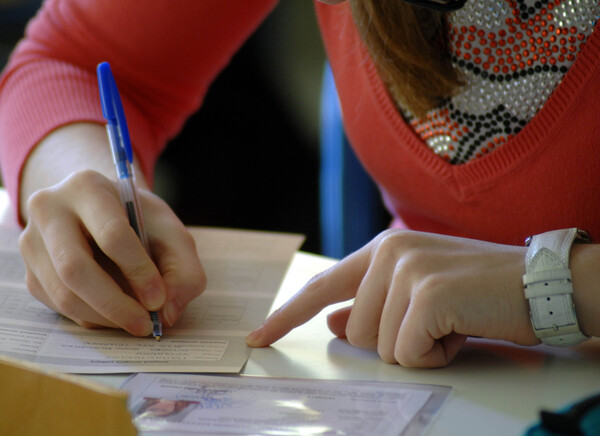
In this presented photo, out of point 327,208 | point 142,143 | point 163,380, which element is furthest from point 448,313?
point 327,208

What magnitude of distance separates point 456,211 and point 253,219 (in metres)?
1.55

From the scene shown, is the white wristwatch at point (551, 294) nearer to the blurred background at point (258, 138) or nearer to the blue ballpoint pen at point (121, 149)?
the blue ballpoint pen at point (121, 149)

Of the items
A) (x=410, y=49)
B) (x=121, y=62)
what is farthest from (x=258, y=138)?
(x=410, y=49)

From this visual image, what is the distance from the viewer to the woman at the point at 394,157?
55 cm

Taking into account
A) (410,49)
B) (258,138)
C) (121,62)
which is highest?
(410,49)

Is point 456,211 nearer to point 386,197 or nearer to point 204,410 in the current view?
point 386,197

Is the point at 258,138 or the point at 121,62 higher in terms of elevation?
the point at 121,62

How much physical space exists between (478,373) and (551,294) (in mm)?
81

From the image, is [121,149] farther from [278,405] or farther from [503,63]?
[503,63]

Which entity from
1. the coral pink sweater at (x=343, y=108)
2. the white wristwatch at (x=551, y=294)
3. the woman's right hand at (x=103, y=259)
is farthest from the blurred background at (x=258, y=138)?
the white wristwatch at (x=551, y=294)

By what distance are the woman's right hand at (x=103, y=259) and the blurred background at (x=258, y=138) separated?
62.5 inches

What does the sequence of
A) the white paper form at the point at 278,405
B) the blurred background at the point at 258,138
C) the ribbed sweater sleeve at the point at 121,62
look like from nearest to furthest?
1. the white paper form at the point at 278,405
2. the ribbed sweater sleeve at the point at 121,62
3. the blurred background at the point at 258,138

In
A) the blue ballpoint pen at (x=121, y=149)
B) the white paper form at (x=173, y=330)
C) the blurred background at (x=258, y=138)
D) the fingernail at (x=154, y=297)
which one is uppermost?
the blue ballpoint pen at (x=121, y=149)

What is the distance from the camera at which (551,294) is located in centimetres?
53
